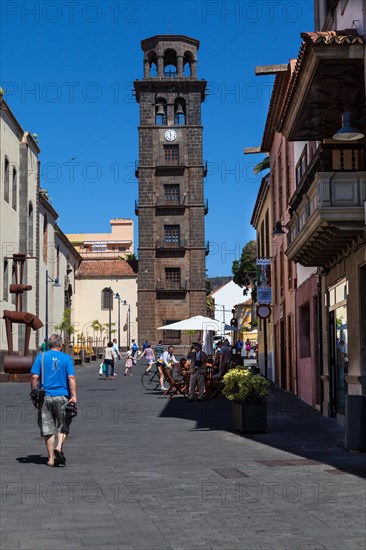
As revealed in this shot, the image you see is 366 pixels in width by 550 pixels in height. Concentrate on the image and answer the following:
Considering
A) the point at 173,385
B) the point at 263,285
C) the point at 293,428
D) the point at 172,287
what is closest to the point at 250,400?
the point at 293,428

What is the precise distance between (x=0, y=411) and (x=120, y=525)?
1440 centimetres

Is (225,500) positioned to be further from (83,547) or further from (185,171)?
(185,171)

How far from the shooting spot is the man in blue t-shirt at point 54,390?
1157 cm

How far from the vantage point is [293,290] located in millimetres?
27234

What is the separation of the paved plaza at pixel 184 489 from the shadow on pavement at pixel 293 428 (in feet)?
0.09

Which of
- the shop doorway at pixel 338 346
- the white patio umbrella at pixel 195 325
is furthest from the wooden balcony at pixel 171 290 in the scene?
the shop doorway at pixel 338 346

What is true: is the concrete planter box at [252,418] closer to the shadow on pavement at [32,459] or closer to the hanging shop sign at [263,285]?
the shadow on pavement at [32,459]

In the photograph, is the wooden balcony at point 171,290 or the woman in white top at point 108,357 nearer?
the woman in white top at point 108,357

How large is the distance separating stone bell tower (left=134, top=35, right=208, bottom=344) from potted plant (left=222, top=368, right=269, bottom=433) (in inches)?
2462

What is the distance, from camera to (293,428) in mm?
16297

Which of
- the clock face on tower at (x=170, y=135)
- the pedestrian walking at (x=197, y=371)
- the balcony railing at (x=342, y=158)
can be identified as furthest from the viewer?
the clock face on tower at (x=170, y=135)

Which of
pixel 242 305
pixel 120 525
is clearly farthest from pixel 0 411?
pixel 242 305

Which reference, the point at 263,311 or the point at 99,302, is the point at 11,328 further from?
the point at 99,302

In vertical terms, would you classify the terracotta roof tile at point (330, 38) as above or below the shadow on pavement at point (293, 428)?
above
